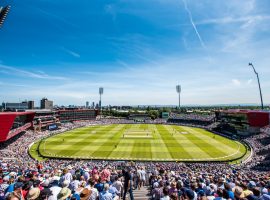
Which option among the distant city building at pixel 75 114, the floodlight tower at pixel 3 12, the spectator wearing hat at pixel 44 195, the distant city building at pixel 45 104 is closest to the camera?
the spectator wearing hat at pixel 44 195

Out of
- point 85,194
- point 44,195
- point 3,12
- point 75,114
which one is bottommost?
point 75,114

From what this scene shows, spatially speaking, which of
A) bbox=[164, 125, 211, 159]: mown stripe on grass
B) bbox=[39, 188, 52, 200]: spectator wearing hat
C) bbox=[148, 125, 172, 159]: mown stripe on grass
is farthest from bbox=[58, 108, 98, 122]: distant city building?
bbox=[39, 188, 52, 200]: spectator wearing hat

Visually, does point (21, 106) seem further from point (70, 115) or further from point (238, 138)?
point (238, 138)

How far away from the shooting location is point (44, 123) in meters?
83.6

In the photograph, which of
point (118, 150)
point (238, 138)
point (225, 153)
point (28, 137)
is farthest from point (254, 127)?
point (28, 137)

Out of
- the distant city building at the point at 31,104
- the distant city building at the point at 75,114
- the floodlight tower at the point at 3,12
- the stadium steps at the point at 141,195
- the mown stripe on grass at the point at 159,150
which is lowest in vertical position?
the mown stripe on grass at the point at 159,150

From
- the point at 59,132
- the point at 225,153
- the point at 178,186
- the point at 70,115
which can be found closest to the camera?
the point at 178,186

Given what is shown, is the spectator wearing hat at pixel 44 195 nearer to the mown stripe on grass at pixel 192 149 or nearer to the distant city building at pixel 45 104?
the mown stripe on grass at pixel 192 149

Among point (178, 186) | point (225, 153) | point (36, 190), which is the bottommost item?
point (225, 153)

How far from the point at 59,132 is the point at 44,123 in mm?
8750

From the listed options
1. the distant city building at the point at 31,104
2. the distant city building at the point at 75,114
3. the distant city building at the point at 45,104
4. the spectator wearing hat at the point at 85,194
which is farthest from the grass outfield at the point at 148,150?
the distant city building at the point at 45,104

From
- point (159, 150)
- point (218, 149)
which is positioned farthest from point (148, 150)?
point (218, 149)

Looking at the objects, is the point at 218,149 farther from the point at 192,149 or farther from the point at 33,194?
the point at 33,194

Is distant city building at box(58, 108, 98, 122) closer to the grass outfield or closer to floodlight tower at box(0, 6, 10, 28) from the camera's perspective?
the grass outfield
